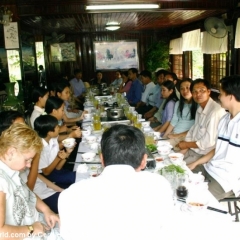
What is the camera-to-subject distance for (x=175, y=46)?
988 cm

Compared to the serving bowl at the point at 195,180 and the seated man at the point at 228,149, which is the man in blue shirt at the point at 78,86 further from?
the serving bowl at the point at 195,180

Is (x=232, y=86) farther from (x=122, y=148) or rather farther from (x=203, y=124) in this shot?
(x=122, y=148)

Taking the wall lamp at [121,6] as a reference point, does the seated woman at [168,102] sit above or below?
below

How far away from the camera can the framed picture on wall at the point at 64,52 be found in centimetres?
1043

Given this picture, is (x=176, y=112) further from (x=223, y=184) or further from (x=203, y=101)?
(x=223, y=184)

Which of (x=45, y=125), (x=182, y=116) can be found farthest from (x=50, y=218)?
(x=182, y=116)

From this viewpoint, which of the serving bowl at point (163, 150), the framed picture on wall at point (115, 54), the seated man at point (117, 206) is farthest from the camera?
the framed picture on wall at point (115, 54)

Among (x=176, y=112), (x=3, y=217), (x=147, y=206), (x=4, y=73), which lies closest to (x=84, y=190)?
(x=147, y=206)

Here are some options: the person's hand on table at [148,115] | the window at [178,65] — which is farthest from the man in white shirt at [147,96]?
the window at [178,65]

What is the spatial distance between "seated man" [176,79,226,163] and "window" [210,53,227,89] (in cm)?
402

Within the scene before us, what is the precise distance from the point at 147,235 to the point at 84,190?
292mm

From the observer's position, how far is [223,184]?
240 cm

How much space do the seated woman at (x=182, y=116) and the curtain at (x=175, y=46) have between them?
6.00 meters

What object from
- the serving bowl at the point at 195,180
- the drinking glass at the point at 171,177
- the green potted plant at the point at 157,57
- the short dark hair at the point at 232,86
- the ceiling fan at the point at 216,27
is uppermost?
the ceiling fan at the point at 216,27
